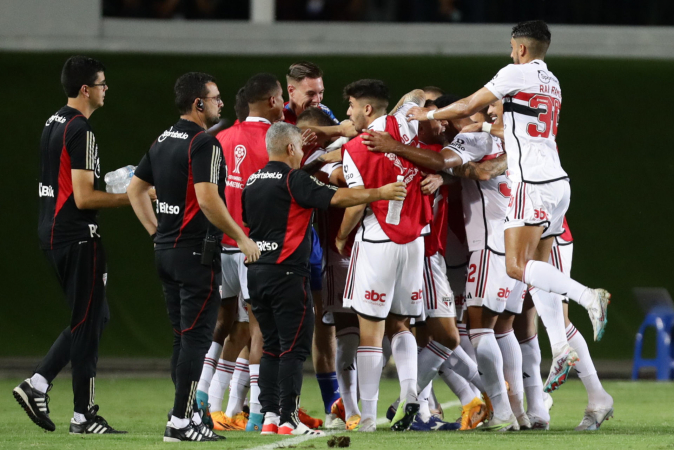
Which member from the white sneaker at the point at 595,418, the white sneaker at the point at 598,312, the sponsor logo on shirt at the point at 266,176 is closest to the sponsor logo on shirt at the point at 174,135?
the sponsor logo on shirt at the point at 266,176

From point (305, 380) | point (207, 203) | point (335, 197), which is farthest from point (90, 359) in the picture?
point (305, 380)

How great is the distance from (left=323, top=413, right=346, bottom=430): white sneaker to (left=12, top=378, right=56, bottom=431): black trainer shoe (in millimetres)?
2012

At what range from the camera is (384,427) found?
300 inches

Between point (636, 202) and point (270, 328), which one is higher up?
point (636, 202)

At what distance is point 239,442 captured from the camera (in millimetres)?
6234

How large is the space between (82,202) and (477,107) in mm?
2756

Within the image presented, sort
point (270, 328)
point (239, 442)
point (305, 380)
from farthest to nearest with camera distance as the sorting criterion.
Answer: point (305, 380) < point (270, 328) < point (239, 442)

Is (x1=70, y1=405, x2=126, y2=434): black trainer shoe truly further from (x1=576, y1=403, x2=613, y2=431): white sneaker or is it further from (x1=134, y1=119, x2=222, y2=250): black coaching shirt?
(x1=576, y1=403, x2=613, y2=431): white sneaker

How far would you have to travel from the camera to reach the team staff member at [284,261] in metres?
6.59

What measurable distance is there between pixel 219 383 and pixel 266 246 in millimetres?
1788

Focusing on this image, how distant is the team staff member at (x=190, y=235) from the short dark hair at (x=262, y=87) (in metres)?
1.10

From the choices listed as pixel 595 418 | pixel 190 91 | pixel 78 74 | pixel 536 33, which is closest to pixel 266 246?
pixel 190 91

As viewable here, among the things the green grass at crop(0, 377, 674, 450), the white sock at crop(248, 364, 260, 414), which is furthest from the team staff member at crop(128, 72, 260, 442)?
the white sock at crop(248, 364, 260, 414)

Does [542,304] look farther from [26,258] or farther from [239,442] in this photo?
[26,258]
